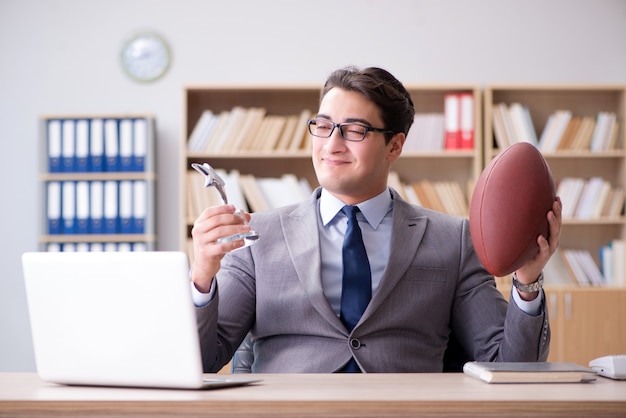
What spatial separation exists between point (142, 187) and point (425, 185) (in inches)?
59.9

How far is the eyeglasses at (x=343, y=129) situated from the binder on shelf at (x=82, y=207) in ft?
8.64

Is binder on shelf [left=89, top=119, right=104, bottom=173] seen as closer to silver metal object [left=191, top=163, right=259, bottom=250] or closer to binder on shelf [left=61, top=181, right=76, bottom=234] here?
binder on shelf [left=61, top=181, right=76, bottom=234]

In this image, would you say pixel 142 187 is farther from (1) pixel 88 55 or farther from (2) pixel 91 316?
(2) pixel 91 316

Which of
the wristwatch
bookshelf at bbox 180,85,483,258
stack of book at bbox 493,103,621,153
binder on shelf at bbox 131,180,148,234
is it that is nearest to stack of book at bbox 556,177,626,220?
stack of book at bbox 493,103,621,153

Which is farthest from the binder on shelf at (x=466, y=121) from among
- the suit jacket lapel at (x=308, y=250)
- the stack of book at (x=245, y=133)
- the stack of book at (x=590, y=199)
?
the suit jacket lapel at (x=308, y=250)

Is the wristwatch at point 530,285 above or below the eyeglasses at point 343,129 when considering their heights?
below

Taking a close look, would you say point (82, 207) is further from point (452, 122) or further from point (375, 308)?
point (375, 308)

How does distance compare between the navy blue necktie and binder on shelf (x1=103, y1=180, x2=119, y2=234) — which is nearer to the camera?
the navy blue necktie

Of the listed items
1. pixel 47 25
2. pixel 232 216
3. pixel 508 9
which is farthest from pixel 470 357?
pixel 47 25

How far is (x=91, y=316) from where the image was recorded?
1.35m

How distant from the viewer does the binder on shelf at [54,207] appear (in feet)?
14.4

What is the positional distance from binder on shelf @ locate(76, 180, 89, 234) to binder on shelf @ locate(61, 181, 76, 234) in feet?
0.07

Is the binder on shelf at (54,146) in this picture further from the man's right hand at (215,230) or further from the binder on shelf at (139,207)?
the man's right hand at (215,230)

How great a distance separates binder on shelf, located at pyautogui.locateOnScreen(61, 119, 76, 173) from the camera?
4406 millimetres
